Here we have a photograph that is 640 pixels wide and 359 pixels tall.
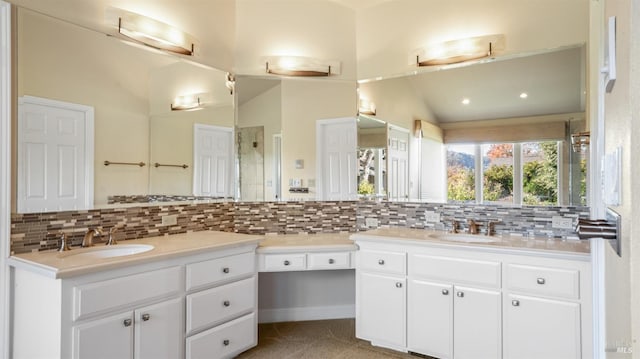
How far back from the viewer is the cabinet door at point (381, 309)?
253cm

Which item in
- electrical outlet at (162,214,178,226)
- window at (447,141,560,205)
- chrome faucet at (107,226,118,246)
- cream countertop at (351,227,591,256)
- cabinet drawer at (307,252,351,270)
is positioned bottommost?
cabinet drawer at (307,252,351,270)

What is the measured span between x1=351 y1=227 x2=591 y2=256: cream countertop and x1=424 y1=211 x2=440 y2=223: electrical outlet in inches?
4.5

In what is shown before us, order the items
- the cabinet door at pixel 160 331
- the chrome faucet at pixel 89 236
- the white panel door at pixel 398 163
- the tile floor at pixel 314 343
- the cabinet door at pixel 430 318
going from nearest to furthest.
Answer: the cabinet door at pixel 160 331
the chrome faucet at pixel 89 236
the cabinet door at pixel 430 318
the tile floor at pixel 314 343
the white panel door at pixel 398 163

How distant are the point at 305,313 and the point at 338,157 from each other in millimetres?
1438

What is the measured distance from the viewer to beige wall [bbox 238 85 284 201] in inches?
125

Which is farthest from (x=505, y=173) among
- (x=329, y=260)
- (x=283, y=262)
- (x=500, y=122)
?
(x=283, y=262)

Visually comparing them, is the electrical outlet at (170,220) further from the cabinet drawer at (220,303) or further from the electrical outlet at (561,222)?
the electrical outlet at (561,222)

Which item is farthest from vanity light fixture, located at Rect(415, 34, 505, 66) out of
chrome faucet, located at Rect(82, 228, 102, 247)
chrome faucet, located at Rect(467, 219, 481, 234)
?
chrome faucet, located at Rect(82, 228, 102, 247)

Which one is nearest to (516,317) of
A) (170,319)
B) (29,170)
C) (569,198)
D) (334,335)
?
(569,198)

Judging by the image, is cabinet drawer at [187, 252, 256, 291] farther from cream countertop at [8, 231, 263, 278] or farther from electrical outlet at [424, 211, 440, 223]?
electrical outlet at [424, 211, 440, 223]

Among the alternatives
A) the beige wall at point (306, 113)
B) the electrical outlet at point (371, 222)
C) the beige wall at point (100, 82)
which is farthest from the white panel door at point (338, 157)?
the beige wall at point (100, 82)

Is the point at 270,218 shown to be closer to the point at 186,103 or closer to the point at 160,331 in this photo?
the point at 186,103

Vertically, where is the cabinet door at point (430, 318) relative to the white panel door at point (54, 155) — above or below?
below

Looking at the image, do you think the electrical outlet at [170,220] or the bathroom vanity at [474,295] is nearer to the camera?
the bathroom vanity at [474,295]
